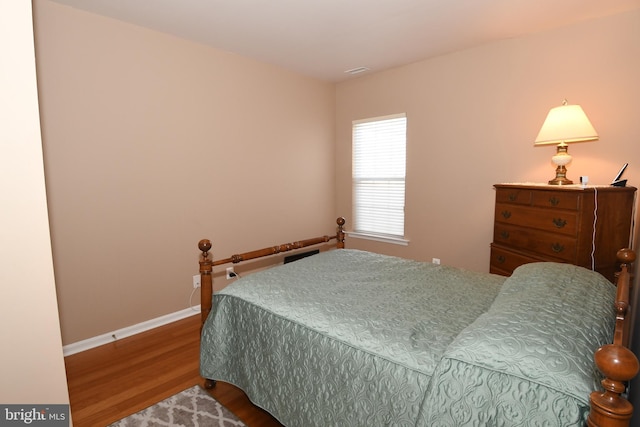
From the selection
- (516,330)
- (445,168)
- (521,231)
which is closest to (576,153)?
(521,231)

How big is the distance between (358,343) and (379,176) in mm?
2971

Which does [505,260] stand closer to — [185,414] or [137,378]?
[185,414]

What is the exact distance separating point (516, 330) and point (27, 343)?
1462 millimetres

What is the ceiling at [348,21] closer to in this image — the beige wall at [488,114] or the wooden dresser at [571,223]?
the beige wall at [488,114]

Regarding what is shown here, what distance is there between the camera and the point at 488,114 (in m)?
3.20

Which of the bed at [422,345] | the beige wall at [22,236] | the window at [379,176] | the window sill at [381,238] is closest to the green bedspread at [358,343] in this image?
the bed at [422,345]

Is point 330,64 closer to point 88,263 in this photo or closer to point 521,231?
point 521,231

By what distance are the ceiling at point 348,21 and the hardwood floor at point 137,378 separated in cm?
254

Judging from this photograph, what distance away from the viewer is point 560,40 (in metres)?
2.76

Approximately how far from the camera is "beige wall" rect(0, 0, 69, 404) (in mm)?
894

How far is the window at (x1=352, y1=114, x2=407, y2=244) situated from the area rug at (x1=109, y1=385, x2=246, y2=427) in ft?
8.84

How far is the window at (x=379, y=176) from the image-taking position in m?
3.94

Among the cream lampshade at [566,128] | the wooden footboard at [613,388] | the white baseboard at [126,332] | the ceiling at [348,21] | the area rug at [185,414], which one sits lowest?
the area rug at [185,414]

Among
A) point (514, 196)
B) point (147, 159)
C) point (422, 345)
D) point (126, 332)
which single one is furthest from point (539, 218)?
point (126, 332)
